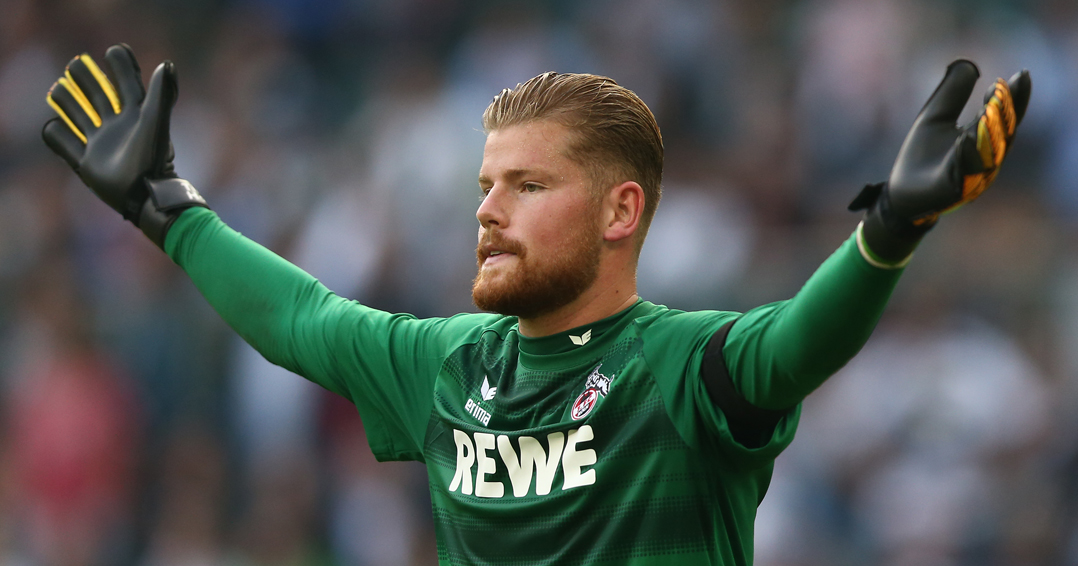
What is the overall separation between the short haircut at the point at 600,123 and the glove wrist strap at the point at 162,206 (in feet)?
3.10

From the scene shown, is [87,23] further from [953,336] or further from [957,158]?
[957,158]

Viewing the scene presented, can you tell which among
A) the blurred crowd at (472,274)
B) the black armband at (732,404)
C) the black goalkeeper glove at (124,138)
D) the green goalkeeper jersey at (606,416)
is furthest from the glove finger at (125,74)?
the blurred crowd at (472,274)

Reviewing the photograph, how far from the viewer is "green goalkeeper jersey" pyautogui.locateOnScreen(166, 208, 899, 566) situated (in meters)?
2.17

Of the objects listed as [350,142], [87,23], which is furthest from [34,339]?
[87,23]

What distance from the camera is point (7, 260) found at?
28.5ft

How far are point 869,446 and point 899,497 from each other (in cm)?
32

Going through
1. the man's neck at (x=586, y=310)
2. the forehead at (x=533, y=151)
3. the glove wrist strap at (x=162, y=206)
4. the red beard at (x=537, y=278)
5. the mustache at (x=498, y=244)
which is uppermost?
the glove wrist strap at (x=162, y=206)

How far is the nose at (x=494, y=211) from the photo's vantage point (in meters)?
2.72

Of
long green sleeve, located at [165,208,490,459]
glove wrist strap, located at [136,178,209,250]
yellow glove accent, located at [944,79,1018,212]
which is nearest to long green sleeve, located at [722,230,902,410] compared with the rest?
yellow glove accent, located at [944,79,1018,212]

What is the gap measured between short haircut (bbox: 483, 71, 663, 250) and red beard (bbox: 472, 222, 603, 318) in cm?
15

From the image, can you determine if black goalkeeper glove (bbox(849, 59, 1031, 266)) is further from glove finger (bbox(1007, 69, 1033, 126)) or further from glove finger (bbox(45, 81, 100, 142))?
glove finger (bbox(45, 81, 100, 142))

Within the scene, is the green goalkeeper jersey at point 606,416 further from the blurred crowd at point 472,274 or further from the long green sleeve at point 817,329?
the blurred crowd at point 472,274

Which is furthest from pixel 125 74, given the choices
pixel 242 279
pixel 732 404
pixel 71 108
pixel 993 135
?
pixel 993 135

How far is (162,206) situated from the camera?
3189 millimetres
